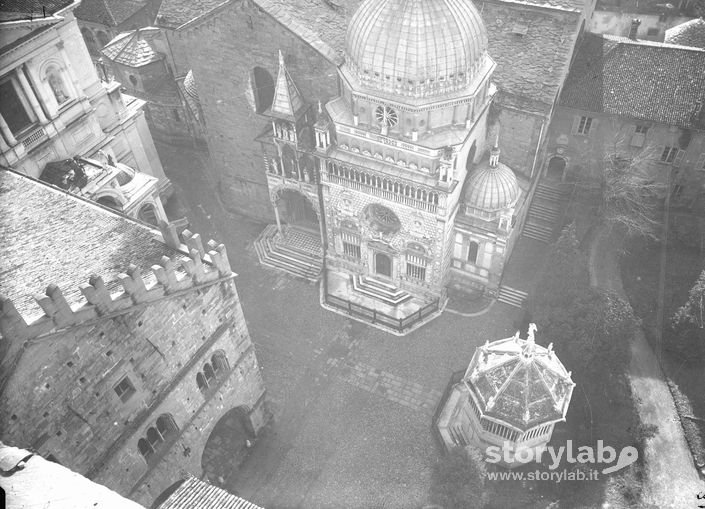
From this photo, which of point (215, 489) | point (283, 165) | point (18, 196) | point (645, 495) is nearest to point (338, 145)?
point (283, 165)

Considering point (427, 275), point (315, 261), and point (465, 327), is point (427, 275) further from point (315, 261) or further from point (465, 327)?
point (315, 261)

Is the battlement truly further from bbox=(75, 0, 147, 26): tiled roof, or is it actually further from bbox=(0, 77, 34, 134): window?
bbox=(75, 0, 147, 26): tiled roof

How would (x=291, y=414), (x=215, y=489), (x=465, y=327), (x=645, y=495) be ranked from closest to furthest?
(x=215, y=489), (x=645, y=495), (x=291, y=414), (x=465, y=327)

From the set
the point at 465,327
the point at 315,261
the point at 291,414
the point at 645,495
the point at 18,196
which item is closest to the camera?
the point at 18,196

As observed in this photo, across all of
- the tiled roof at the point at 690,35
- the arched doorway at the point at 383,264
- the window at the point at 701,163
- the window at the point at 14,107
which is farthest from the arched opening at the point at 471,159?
the window at the point at 14,107

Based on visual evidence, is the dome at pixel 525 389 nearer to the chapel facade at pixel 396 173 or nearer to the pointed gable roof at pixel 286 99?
the chapel facade at pixel 396 173

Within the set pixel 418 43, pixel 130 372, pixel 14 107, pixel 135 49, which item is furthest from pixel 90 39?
pixel 130 372
